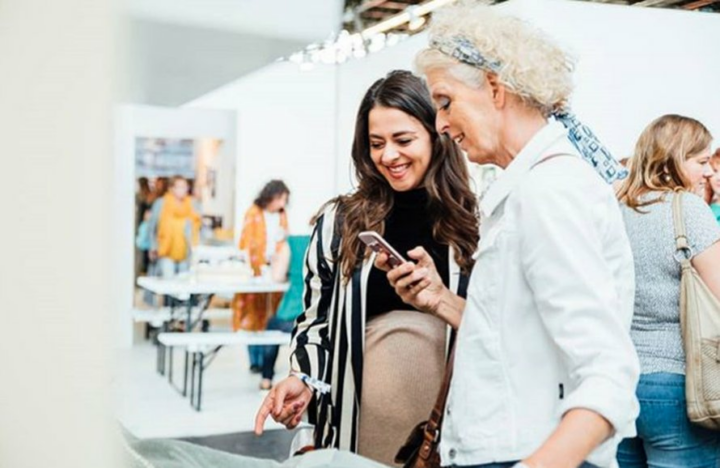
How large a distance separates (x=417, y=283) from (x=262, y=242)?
6.08 meters

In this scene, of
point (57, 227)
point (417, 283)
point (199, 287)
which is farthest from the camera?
point (199, 287)

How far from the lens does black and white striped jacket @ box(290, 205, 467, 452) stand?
71.7 inches

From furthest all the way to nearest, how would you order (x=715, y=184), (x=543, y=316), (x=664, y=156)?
1. (x=715, y=184)
2. (x=664, y=156)
3. (x=543, y=316)

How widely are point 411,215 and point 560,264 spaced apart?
2.46ft

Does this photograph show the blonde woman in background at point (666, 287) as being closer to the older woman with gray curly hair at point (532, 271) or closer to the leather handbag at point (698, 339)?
the leather handbag at point (698, 339)

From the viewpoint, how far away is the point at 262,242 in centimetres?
758

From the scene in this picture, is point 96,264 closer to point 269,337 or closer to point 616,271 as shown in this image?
point 616,271

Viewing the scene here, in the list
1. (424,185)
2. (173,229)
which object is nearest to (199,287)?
(173,229)

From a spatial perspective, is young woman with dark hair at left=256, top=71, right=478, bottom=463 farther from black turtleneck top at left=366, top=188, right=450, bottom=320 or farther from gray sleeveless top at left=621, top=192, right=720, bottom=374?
gray sleeveless top at left=621, top=192, right=720, bottom=374

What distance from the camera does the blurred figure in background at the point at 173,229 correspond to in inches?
339

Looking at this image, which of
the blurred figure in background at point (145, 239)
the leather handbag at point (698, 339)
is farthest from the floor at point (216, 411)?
the leather handbag at point (698, 339)

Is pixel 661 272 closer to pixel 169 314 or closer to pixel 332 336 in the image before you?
pixel 332 336

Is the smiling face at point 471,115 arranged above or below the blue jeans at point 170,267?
above

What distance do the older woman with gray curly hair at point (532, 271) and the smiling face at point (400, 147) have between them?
17.8 inches
